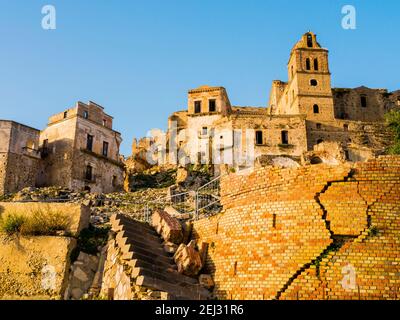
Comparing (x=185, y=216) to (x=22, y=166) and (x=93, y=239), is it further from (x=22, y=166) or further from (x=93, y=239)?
(x=22, y=166)

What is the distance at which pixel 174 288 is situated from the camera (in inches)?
411

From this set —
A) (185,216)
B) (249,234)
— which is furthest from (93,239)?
(249,234)

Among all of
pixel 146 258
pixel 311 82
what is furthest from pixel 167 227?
pixel 311 82

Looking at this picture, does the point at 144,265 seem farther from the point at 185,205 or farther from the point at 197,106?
the point at 197,106

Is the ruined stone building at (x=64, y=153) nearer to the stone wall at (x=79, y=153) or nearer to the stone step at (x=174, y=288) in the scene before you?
the stone wall at (x=79, y=153)

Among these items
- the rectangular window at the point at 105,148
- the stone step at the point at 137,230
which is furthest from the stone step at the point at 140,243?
the rectangular window at the point at 105,148

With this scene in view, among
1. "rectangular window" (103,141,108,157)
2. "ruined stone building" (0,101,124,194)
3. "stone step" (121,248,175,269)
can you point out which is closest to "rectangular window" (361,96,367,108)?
"ruined stone building" (0,101,124,194)

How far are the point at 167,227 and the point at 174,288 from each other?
8.28 ft

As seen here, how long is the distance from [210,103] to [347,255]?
40914 millimetres

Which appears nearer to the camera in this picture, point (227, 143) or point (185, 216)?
point (185, 216)

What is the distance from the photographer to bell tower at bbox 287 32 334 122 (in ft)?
158

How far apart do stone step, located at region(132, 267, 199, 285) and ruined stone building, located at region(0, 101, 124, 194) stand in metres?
25.4

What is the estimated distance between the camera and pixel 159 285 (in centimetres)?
1017
